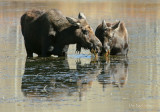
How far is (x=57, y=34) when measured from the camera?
59.7ft

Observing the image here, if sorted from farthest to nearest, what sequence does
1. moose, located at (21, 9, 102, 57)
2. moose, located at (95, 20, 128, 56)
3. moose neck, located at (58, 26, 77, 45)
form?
1. moose, located at (95, 20, 128, 56)
2. moose neck, located at (58, 26, 77, 45)
3. moose, located at (21, 9, 102, 57)

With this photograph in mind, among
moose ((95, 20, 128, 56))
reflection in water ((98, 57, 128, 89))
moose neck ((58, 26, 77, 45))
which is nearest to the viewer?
reflection in water ((98, 57, 128, 89))

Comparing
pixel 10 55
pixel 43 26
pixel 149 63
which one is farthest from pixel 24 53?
pixel 149 63

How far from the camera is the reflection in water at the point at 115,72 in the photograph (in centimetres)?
1343

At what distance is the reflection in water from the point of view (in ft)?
44.1

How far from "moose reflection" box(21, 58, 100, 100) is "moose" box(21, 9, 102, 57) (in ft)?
1.63

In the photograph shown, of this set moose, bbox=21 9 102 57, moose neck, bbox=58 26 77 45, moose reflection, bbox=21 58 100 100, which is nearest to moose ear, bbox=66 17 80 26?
moose, bbox=21 9 102 57

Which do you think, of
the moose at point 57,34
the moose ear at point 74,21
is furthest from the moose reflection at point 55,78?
the moose ear at point 74,21

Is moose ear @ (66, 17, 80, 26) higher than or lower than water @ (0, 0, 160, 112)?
higher

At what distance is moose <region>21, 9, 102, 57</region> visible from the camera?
17641mm

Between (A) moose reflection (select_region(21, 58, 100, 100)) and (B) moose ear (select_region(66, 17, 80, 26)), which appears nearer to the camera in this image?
(A) moose reflection (select_region(21, 58, 100, 100))

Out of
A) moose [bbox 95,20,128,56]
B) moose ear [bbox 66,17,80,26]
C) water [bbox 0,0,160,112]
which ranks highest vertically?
moose ear [bbox 66,17,80,26]

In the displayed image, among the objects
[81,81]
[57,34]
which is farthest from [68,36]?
[81,81]

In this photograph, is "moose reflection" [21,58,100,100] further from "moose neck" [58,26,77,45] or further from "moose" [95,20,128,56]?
"moose" [95,20,128,56]
